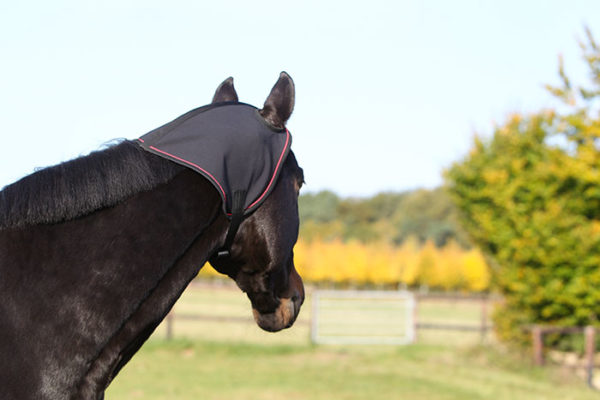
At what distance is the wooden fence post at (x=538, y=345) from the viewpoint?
1149 centimetres

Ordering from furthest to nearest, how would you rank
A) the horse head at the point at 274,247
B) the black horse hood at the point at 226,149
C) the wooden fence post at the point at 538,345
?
the wooden fence post at the point at 538,345
the horse head at the point at 274,247
the black horse hood at the point at 226,149

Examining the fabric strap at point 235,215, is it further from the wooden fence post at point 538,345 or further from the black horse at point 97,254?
the wooden fence post at point 538,345

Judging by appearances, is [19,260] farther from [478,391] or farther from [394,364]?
[394,364]

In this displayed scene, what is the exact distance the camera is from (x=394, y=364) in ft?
41.0

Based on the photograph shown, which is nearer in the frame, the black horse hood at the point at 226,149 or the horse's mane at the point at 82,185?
the horse's mane at the point at 82,185

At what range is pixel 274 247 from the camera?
1.81 m

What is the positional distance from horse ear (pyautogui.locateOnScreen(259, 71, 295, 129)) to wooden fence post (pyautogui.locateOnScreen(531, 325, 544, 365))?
35.7 ft

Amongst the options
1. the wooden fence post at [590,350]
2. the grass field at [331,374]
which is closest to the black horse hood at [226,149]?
the grass field at [331,374]

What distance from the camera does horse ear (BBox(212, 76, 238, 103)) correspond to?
208 centimetres

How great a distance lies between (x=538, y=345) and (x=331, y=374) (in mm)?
3841

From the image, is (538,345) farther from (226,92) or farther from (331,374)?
(226,92)

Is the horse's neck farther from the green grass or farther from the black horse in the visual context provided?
the green grass

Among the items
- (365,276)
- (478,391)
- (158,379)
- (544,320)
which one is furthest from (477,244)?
(365,276)

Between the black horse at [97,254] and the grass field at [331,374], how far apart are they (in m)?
7.53
